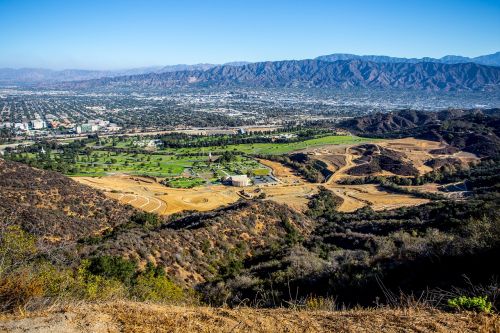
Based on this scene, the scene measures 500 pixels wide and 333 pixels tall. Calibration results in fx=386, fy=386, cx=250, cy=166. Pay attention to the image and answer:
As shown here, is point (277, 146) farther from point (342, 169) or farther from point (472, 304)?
point (472, 304)

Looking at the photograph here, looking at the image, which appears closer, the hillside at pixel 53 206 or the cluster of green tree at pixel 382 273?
the cluster of green tree at pixel 382 273

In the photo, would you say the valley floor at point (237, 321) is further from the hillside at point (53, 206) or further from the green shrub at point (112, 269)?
the hillside at point (53, 206)

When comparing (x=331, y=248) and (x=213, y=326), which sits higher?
(x=213, y=326)

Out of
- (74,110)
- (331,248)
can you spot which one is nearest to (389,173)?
(331,248)

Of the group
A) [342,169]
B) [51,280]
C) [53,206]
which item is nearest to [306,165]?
[342,169]

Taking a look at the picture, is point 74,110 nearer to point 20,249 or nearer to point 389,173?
point 389,173

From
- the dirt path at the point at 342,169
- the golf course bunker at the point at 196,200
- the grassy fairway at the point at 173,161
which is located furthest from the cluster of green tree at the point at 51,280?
the dirt path at the point at 342,169

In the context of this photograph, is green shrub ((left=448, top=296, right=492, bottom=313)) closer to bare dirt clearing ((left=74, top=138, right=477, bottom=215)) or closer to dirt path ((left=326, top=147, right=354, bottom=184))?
bare dirt clearing ((left=74, top=138, right=477, bottom=215))
